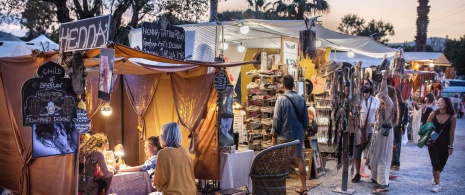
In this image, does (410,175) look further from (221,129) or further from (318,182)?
(221,129)

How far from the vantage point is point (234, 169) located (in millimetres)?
6996

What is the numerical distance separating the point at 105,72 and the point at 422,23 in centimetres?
2533

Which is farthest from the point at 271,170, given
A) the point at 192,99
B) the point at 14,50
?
→ the point at 14,50

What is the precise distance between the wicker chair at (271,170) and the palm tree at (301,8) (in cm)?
2176

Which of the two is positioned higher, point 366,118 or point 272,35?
point 272,35

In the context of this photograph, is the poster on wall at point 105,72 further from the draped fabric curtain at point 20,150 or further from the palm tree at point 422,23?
the palm tree at point 422,23

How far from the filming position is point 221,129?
6941 mm

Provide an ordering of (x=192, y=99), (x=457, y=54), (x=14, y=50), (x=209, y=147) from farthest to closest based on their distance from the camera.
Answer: (x=457, y=54), (x=14, y=50), (x=192, y=99), (x=209, y=147)

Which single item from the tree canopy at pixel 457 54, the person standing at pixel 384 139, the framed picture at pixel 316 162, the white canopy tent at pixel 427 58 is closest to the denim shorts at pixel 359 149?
the person standing at pixel 384 139

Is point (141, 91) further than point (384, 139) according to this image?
Yes

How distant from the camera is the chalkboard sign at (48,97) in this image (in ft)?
A: 15.6

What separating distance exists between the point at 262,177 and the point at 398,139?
18.9 ft

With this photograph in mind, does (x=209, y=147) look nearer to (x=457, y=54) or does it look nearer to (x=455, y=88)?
(x=455, y=88)

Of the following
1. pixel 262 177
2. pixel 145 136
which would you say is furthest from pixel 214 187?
pixel 262 177
